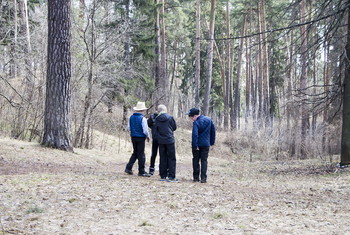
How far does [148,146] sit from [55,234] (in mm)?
19392

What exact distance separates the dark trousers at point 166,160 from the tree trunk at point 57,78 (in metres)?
4.82

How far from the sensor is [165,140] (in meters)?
9.99

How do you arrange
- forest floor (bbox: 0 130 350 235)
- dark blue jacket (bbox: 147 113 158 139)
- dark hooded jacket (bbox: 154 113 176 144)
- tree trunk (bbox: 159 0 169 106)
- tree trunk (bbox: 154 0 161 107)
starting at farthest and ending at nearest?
tree trunk (bbox: 154 0 161 107) → tree trunk (bbox: 159 0 169 106) → dark blue jacket (bbox: 147 113 158 139) → dark hooded jacket (bbox: 154 113 176 144) → forest floor (bbox: 0 130 350 235)

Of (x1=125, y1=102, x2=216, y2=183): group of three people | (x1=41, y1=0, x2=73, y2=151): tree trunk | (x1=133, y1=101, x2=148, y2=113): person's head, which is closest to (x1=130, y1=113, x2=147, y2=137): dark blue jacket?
(x1=125, y1=102, x2=216, y2=183): group of three people

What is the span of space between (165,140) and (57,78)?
5382 millimetres

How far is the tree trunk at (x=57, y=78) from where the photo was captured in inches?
524

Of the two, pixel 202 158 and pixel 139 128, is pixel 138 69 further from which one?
pixel 202 158

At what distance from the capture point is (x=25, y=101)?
16.0m

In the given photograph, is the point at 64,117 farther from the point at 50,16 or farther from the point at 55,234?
the point at 55,234

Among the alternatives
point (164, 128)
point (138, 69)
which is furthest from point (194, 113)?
point (138, 69)

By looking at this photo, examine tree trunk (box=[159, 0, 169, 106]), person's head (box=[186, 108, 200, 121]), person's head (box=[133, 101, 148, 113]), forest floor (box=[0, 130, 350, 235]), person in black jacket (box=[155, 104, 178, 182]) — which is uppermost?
tree trunk (box=[159, 0, 169, 106])

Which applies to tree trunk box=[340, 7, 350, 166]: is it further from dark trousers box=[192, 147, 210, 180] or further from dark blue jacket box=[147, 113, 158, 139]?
dark blue jacket box=[147, 113, 158, 139]

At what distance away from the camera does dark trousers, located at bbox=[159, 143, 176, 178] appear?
396 inches

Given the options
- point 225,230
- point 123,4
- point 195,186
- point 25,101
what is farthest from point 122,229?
point 123,4
